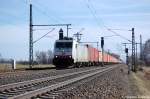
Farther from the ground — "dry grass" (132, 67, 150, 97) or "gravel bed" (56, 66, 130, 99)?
"gravel bed" (56, 66, 130, 99)

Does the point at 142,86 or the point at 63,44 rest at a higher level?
the point at 63,44

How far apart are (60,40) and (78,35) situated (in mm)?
30902

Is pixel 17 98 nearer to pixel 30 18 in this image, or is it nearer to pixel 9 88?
pixel 9 88

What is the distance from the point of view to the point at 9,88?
16250mm

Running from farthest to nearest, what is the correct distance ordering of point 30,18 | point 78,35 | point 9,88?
point 78,35 → point 30,18 → point 9,88

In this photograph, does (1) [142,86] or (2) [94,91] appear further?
(1) [142,86]

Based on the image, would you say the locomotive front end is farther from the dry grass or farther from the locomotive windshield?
the dry grass

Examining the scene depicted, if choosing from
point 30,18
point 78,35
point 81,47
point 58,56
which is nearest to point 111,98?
point 58,56

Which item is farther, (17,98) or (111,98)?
(111,98)

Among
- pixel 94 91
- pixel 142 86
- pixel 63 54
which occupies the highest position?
pixel 63 54

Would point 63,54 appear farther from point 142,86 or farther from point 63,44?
point 142,86

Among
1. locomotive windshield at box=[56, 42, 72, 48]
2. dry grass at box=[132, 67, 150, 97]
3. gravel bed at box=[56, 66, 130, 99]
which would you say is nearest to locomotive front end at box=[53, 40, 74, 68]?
locomotive windshield at box=[56, 42, 72, 48]

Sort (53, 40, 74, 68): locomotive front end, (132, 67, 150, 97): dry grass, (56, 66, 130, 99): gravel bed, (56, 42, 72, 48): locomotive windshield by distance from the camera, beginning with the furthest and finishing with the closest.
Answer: (56, 42, 72, 48): locomotive windshield
(53, 40, 74, 68): locomotive front end
(132, 67, 150, 97): dry grass
(56, 66, 130, 99): gravel bed

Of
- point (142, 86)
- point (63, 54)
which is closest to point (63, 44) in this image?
point (63, 54)
